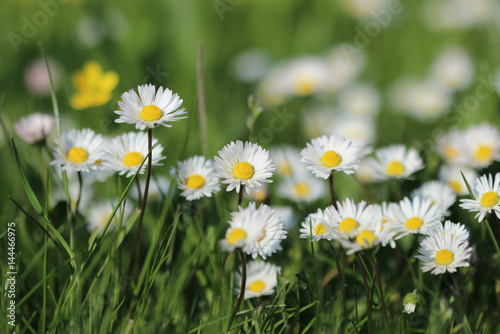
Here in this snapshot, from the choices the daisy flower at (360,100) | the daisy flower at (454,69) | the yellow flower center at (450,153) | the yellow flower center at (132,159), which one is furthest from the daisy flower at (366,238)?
the daisy flower at (454,69)

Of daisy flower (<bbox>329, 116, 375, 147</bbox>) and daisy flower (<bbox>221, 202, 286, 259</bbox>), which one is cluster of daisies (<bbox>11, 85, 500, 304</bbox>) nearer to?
daisy flower (<bbox>221, 202, 286, 259</bbox>)

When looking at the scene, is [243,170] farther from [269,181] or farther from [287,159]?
[287,159]

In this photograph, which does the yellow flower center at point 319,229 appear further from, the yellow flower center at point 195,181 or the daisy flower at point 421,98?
the daisy flower at point 421,98

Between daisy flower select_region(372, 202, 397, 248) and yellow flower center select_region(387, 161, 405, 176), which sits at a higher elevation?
yellow flower center select_region(387, 161, 405, 176)

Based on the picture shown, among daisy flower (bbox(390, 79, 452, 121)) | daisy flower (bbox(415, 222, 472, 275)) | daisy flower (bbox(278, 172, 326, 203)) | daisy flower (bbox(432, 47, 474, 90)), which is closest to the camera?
daisy flower (bbox(415, 222, 472, 275))

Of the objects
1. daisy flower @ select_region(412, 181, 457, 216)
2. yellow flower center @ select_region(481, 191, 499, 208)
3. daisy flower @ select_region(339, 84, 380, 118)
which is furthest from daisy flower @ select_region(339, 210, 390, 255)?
daisy flower @ select_region(339, 84, 380, 118)

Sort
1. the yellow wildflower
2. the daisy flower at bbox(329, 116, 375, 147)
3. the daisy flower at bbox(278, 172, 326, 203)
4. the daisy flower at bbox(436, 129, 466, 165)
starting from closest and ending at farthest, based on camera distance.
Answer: the daisy flower at bbox(436, 129, 466, 165)
the daisy flower at bbox(278, 172, 326, 203)
the yellow wildflower
the daisy flower at bbox(329, 116, 375, 147)

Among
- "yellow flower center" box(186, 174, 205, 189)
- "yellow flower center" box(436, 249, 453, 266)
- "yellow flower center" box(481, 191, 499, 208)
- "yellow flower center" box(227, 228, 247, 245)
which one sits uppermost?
A: "yellow flower center" box(186, 174, 205, 189)
